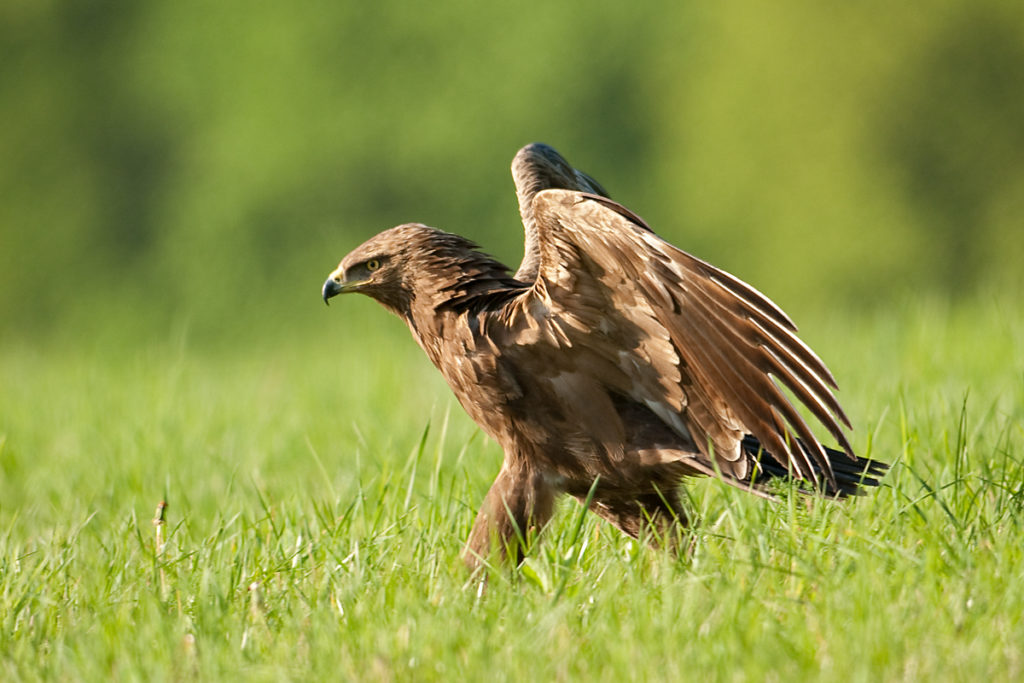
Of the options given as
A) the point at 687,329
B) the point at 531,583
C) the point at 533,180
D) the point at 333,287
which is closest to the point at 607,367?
the point at 687,329

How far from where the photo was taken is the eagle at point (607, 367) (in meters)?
3.21

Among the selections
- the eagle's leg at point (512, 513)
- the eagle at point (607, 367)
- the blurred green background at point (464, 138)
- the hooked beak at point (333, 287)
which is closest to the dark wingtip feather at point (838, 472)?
the eagle at point (607, 367)

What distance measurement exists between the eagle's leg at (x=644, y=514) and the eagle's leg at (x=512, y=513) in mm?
210

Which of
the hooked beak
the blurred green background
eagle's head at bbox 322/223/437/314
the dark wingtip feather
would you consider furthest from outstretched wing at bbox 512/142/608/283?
the blurred green background

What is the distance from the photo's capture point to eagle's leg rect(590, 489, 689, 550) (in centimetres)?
364

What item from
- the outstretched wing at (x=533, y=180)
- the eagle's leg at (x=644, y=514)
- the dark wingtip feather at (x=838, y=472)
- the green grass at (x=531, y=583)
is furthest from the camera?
the outstretched wing at (x=533, y=180)

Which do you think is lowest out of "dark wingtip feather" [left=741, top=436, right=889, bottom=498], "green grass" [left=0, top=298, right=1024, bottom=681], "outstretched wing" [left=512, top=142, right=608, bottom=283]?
"green grass" [left=0, top=298, right=1024, bottom=681]

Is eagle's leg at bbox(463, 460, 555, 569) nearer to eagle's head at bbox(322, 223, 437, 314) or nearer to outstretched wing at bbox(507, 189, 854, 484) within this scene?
outstretched wing at bbox(507, 189, 854, 484)

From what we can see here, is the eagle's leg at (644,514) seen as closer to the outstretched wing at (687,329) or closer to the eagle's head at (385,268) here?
the outstretched wing at (687,329)

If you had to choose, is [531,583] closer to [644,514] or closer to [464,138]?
[644,514]

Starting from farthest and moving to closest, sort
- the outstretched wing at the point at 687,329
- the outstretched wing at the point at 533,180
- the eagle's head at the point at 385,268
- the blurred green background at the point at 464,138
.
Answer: the blurred green background at the point at 464,138
the outstretched wing at the point at 533,180
the eagle's head at the point at 385,268
the outstretched wing at the point at 687,329

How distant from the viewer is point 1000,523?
329 centimetres

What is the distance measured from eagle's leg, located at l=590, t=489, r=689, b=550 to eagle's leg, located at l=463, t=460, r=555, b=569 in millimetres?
210

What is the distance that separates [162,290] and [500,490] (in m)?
20.7
